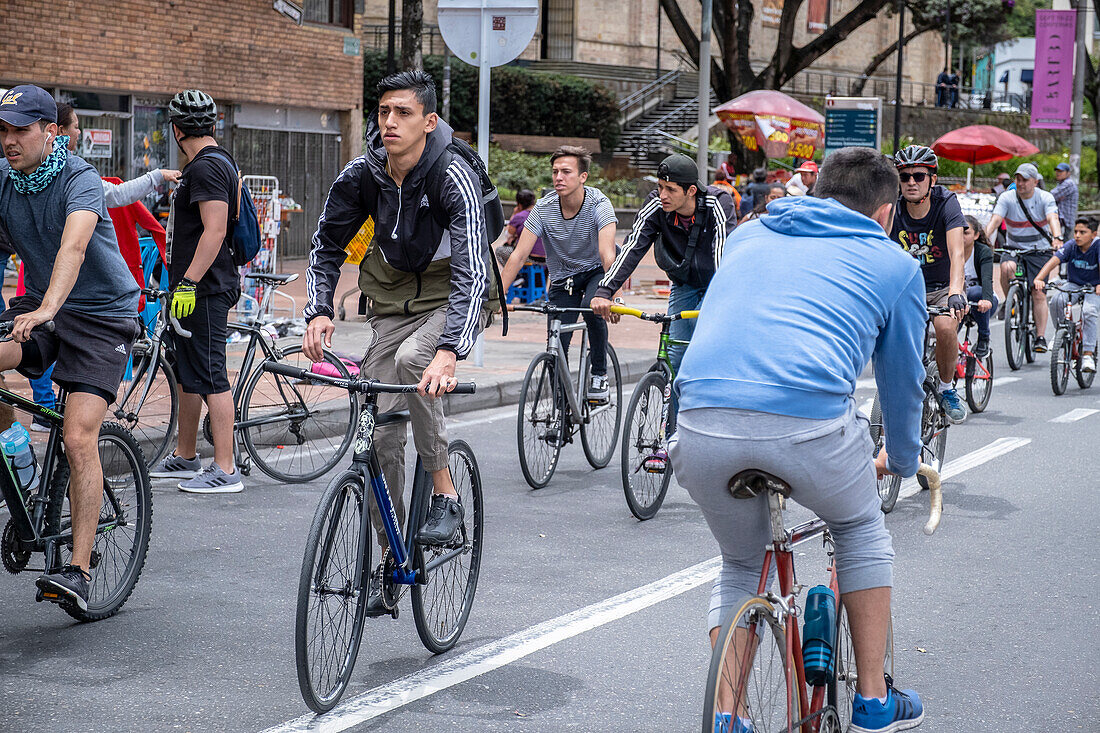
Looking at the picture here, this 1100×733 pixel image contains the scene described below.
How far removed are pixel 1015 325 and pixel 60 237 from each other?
36.0 feet

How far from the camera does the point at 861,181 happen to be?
3.46 meters

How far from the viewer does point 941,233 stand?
27.3 ft

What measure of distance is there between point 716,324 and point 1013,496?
17.3 ft

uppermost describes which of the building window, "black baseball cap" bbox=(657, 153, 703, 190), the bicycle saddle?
the building window

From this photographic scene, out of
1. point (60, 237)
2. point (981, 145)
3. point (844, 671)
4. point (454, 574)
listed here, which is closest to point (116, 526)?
point (60, 237)

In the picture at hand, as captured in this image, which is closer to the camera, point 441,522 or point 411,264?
point 441,522

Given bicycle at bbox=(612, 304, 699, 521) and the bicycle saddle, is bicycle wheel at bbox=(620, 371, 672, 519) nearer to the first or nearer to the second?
bicycle at bbox=(612, 304, 699, 521)

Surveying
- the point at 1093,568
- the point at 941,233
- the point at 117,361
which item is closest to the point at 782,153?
the point at 941,233

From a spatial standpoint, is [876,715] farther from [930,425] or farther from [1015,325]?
[1015,325]

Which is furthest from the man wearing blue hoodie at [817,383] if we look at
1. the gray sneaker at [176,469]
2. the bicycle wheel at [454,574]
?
the gray sneaker at [176,469]

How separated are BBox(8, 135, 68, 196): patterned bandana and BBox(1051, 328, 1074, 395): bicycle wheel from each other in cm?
930

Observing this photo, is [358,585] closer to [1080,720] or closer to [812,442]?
[812,442]

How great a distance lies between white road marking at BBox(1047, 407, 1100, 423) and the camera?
10.9 m

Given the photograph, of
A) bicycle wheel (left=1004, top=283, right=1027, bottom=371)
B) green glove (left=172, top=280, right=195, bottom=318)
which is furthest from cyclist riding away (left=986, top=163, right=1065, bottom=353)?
green glove (left=172, top=280, right=195, bottom=318)
